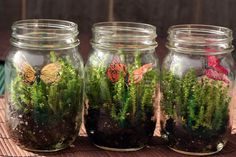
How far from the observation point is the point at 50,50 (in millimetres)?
956

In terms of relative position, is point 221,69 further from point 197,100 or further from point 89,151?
point 89,151

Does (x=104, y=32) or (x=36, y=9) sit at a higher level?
(x=104, y=32)

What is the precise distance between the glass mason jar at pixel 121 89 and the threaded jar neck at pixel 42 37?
0.15ft

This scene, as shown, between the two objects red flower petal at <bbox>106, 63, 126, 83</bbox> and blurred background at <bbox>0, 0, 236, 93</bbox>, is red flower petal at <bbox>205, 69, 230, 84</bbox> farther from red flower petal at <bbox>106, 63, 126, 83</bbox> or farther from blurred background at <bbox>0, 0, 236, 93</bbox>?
blurred background at <bbox>0, 0, 236, 93</bbox>

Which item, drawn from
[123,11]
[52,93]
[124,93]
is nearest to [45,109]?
[52,93]

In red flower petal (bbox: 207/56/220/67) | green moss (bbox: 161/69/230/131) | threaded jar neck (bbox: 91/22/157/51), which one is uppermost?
threaded jar neck (bbox: 91/22/157/51)

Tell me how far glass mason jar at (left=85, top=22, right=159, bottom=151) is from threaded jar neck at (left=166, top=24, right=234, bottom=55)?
0.12ft

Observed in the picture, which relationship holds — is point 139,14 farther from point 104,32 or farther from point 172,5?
point 104,32

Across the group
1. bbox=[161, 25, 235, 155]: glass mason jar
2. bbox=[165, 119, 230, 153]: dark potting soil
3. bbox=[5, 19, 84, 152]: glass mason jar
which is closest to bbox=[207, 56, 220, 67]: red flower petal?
bbox=[161, 25, 235, 155]: glass mason jar

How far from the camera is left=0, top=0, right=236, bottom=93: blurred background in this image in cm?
254

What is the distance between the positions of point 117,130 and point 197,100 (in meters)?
0.14

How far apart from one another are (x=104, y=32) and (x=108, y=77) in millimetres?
80

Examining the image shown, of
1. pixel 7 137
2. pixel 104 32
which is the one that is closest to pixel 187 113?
pixel 104 32

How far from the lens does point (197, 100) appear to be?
957mm
